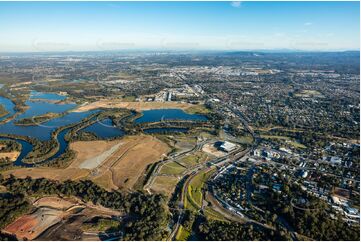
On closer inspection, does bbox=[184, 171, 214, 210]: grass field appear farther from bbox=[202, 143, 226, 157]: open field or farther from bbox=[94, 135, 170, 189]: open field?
bbox=[94, 135, 170, 189]: open field

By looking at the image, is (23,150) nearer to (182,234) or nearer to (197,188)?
(197,188)

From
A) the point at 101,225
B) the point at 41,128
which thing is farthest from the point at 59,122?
the point at 101,225

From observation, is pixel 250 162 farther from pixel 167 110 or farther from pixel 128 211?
pixel 167 110

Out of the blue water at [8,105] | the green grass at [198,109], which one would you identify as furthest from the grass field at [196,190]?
the blue water at [8,105]

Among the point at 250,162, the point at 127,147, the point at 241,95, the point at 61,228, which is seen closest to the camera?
the point at 61,228

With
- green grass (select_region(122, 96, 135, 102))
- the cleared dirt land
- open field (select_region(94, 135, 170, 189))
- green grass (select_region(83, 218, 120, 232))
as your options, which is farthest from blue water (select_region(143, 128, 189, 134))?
green grass (select_region(83, 218, 120, 232))

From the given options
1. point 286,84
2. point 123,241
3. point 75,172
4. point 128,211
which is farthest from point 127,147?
point 286,84

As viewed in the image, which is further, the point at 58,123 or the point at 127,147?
the point at 58,123

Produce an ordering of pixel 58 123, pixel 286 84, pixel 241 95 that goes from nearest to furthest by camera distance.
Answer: pixel 58 123 < pixel 241 95 < pixel 286 84
